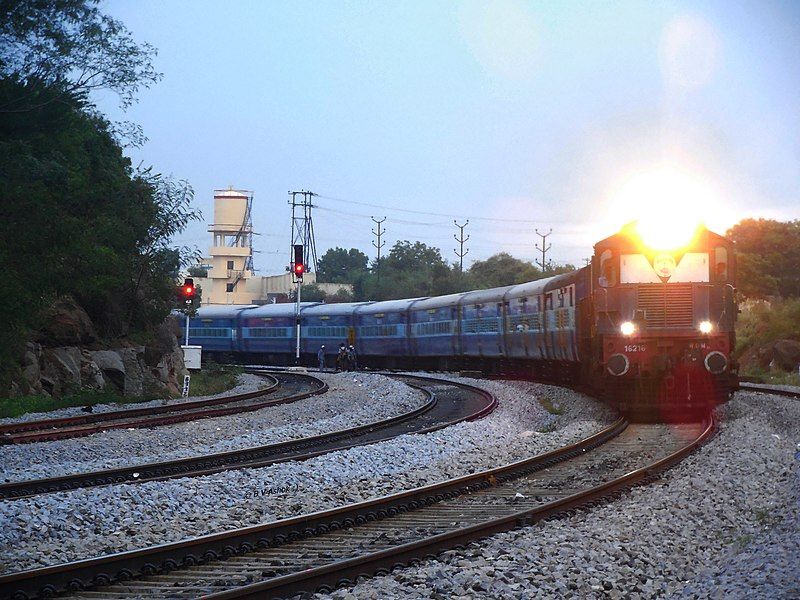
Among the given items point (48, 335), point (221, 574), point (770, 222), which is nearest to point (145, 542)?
point (221, 574)

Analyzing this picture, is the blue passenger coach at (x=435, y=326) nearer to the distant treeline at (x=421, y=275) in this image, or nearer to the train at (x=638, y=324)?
the train at (x=638, y=324)

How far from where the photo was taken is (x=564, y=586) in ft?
22.3

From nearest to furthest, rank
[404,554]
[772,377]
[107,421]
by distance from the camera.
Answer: [404,554]
[107,421]
[772,377]

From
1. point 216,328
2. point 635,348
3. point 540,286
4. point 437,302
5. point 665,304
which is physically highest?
point 540,286

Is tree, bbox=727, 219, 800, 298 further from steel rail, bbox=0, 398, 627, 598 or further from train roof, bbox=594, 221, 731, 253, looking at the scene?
steel rail, bbox=0, 398, 627, 598

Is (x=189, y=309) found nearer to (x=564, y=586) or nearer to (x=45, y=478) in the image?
(x=45, y=478)

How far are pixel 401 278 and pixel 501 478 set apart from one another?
86780 mm

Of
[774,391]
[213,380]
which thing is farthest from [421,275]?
[774,391]

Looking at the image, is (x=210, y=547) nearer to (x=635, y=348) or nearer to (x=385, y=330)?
(x=635, y=348)

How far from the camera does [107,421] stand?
1953 cm

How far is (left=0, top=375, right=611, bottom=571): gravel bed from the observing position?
8.45 m

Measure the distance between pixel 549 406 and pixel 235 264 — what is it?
296 ft

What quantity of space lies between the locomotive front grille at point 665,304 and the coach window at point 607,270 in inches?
20.1

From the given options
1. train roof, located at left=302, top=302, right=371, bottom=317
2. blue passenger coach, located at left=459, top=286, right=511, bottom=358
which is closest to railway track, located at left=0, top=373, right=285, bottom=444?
blue passenger coach, located at left=459, top=286, right=511, bottom=358
